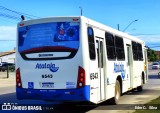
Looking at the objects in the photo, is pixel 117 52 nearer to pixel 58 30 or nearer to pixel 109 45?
pixel 109 45

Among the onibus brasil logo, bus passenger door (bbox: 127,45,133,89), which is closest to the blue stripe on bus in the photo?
the onibus brasil logo

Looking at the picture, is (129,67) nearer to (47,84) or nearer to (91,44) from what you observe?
(91,44)

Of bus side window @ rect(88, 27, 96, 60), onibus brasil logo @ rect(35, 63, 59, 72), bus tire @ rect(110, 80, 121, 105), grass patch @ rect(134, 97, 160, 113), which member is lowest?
grass patch @ rect(134, 97, 160, 113)

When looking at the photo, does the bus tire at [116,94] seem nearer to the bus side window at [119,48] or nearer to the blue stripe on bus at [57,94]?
the bus side window at [119,48]

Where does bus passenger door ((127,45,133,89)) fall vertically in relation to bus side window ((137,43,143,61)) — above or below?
below

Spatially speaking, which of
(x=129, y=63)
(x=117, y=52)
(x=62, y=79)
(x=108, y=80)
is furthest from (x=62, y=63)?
(x=129, y=63)

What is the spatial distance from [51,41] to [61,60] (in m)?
0.69

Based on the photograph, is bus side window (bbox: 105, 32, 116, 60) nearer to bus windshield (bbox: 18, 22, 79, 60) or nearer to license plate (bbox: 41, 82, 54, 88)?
bus windshield (bbox: 18, 22, 79, 60)

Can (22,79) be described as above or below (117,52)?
below

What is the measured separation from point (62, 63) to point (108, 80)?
266cm

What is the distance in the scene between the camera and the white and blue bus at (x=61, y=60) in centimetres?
1097

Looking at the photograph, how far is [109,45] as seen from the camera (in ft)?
44.7

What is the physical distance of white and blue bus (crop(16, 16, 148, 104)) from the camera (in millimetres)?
10969

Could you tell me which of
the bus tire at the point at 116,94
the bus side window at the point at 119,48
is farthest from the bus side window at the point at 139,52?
the bus tire at the point at 116,94
